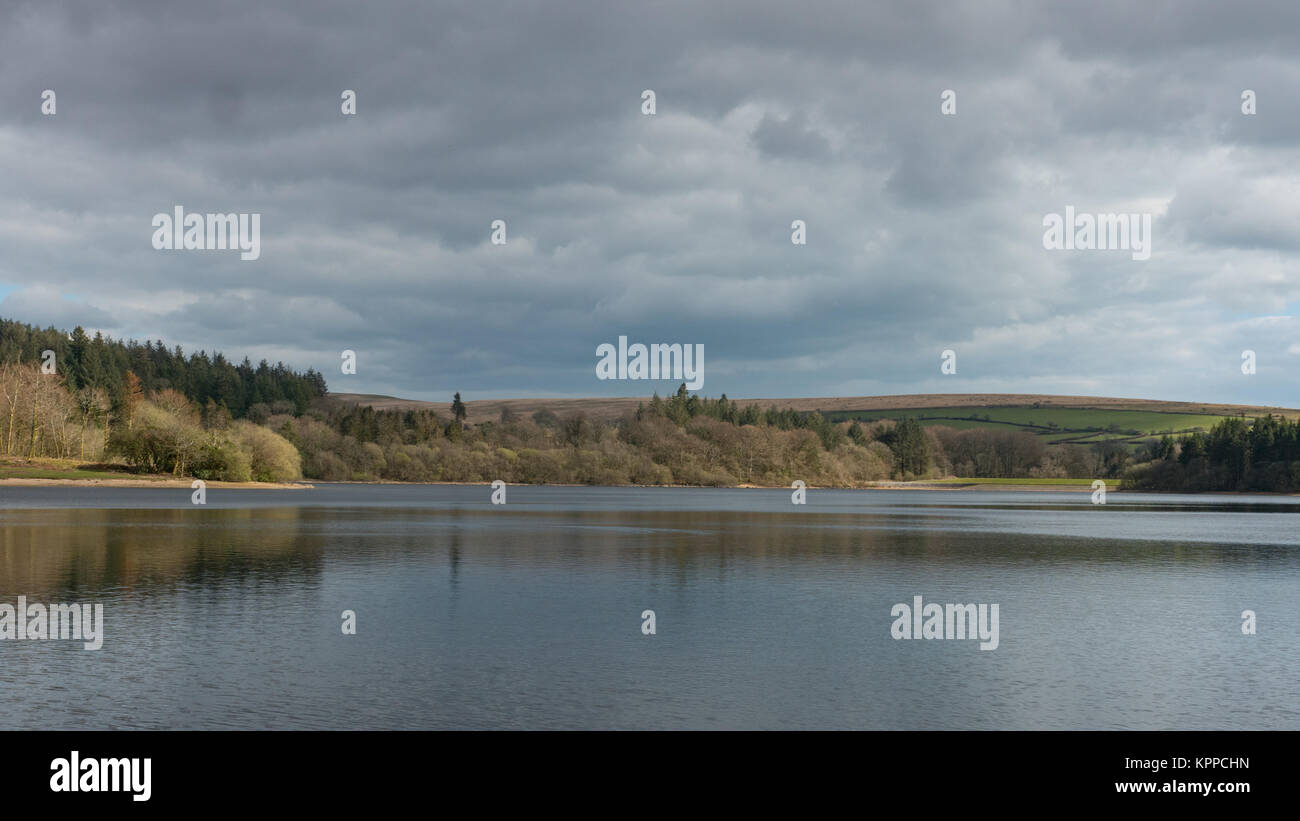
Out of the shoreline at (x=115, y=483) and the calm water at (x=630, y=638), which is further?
the shoreline at (x=115, y=483)

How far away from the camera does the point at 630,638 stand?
25.6 metres

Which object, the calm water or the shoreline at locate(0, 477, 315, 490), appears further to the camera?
the shoreline at locate(0, 477, 315, 490)

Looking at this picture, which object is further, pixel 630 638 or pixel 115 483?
pixel 115 483

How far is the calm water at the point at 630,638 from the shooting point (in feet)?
60.7

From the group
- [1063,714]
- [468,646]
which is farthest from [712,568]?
[1063,714]

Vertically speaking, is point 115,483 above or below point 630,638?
above

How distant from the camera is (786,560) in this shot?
47.4 m

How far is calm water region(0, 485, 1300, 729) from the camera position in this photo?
18516 millimetres

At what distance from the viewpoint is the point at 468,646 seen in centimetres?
2436

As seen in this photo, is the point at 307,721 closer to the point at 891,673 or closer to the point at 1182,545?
the point at 891,673
